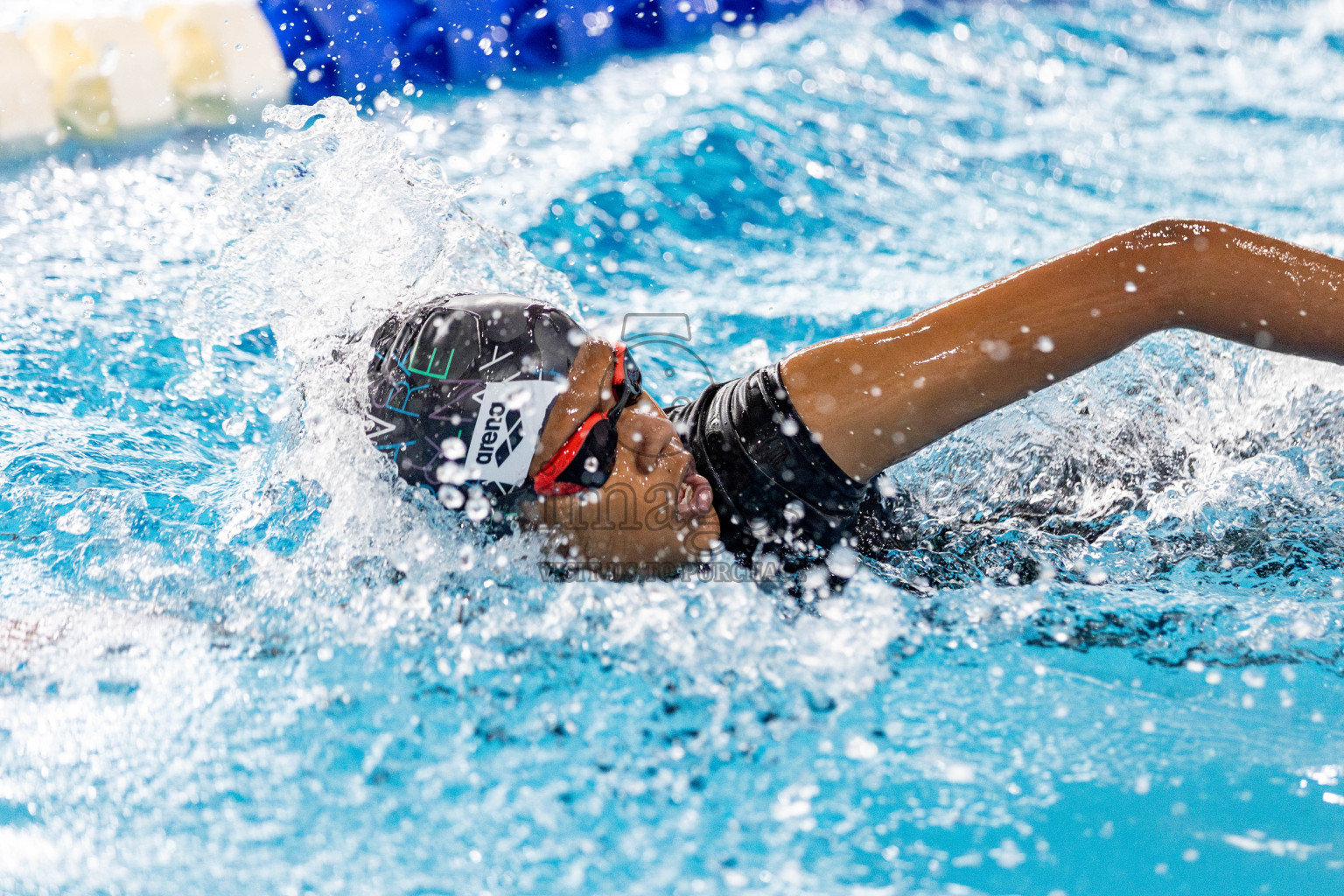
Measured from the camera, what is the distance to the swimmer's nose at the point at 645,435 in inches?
78.8

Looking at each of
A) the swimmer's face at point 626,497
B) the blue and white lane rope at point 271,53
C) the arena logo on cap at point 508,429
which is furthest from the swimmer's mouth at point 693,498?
the blue and white lane rope at point 271,53

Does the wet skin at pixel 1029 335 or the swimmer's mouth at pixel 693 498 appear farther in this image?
the swimmer's mouth at pixel 693 498

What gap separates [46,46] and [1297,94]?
708 centimetres

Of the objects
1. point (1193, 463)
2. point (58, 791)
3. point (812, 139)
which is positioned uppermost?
point (812, 139)

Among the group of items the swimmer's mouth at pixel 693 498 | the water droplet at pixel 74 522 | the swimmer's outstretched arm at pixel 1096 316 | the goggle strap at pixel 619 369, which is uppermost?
the swimmer's outstretched arm at pixel 1096 316

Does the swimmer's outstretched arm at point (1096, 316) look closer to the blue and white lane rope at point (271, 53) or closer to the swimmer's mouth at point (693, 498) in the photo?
the swimmer's mouth at point (693, 498)

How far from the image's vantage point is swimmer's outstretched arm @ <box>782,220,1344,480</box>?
175 cm

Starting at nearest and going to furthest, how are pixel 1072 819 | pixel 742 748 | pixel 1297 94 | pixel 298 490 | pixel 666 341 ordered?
1. pixel 1072 819
2. pixel 742 748
3. pixel 298 490
4. pixel 666 341
5. pixel 1297 94

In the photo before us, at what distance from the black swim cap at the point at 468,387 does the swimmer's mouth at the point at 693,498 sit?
33 centimetres

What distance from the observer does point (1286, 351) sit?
1.82 m

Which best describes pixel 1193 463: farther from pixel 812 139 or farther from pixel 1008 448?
pixel 812 139

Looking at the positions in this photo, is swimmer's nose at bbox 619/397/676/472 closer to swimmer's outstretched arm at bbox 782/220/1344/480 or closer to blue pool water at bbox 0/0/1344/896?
blue pool water at bbox 0/0/1344/896

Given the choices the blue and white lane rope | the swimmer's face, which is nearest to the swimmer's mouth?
the swimmer's face

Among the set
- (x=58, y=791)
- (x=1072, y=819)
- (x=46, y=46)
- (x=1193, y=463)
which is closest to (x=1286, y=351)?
(x=1193, y=463)
